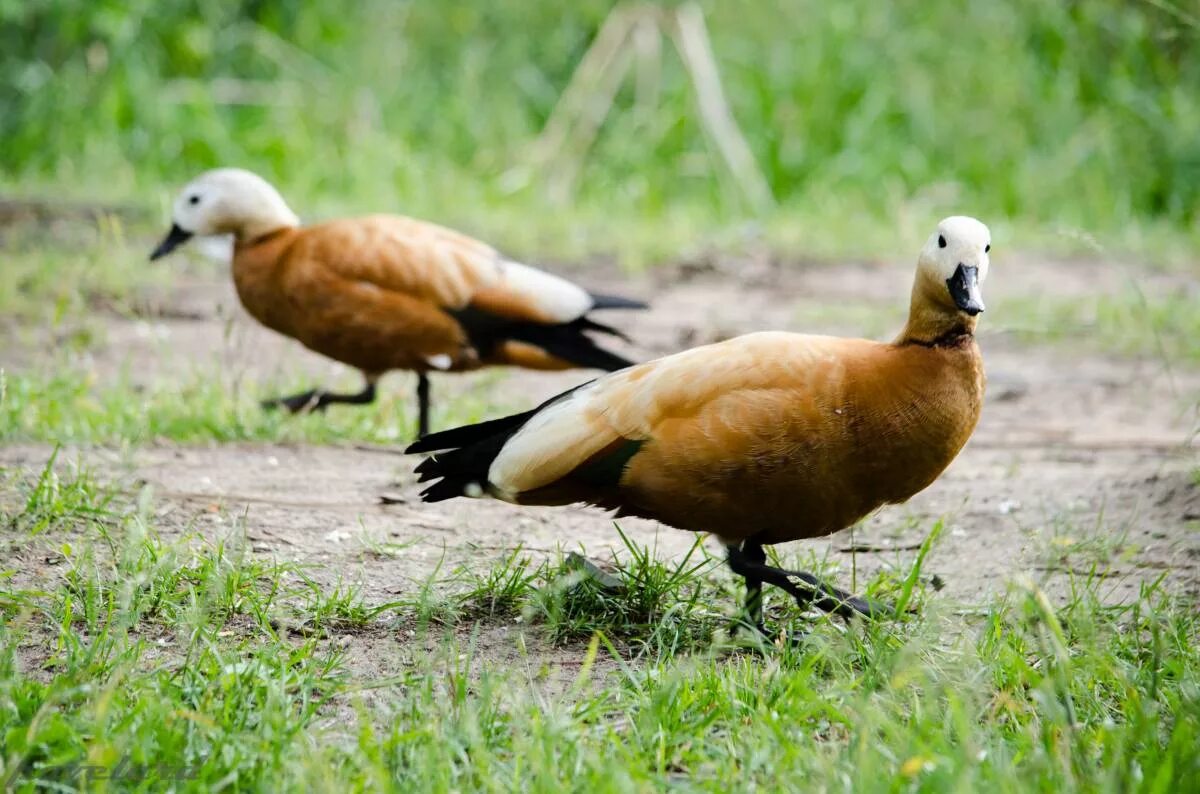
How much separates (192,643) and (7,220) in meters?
5.82

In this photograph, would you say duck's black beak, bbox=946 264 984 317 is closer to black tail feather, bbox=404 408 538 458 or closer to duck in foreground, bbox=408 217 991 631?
duck in foreground, bbox=408 217 991 631

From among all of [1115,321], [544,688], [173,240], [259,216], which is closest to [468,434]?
[544,688]

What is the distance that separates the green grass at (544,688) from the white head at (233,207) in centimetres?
188

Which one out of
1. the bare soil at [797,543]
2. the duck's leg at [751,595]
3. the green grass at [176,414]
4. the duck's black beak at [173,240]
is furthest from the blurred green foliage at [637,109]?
the duck's leg at [751,595]

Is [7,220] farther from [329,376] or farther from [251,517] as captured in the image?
[251,517]

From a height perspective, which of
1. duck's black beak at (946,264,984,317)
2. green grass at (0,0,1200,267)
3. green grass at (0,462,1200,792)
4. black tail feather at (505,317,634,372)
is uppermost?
green grass at (0,0,1200,267)

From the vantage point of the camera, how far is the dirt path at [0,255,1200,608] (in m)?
3.70

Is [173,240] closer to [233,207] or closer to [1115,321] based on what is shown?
[233,207]

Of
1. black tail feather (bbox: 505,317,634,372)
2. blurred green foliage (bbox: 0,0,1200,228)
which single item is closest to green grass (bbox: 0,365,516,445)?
black tail feather (bbox: 505,317,634,372)

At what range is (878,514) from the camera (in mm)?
4270

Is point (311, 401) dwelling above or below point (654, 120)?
below

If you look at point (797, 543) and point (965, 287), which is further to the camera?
point (797, 543)

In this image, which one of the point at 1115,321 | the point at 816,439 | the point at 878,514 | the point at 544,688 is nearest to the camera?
the point at 544,688

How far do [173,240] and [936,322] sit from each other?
342cm
